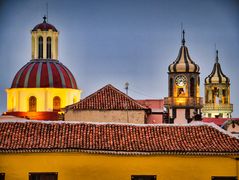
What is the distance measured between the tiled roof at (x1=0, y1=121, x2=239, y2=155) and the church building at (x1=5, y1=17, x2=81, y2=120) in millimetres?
24173

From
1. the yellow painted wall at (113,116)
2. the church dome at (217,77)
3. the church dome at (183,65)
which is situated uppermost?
the church dome at (217,77)

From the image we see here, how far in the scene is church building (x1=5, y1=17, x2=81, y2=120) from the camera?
47312 millimetres

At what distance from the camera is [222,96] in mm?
68500

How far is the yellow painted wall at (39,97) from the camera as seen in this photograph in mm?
47406

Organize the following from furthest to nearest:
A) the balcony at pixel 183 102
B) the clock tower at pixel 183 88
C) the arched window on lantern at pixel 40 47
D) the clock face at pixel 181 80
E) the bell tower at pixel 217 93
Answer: the bell tower at pixel 217 93, the clock face at pixel 181 80, the balcony at pixel 183 102, the clock tower at pixel 183 88, the arched window on lantern at pixel 40 47

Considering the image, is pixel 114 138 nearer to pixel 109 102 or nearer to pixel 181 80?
pixel 109 102

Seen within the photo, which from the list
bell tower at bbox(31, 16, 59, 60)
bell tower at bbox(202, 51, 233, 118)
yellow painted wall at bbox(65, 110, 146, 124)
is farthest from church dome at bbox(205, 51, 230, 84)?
yellow painted wall at bbox(65, 110, 146, 124)

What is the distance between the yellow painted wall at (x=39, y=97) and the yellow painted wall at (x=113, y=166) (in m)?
25.9

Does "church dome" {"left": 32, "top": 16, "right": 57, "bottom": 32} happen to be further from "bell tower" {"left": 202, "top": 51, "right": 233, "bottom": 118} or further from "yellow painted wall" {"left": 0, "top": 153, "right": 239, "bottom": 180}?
"yellow painted wall" {"left": 0, "top": 153, "right": 239, "bottom": 180}

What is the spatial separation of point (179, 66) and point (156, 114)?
14661 mm

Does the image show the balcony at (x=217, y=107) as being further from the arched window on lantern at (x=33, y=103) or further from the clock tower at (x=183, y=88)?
the arched window on lantern at (x=33, y=103)

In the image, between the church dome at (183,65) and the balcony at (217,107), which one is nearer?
the church dome at (183,65)

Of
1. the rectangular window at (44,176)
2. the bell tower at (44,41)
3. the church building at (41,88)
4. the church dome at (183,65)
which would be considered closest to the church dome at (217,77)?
the church dome at (183,65)

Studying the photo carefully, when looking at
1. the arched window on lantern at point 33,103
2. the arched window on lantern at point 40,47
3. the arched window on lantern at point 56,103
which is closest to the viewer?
the arched window on lantern at point 33,103
